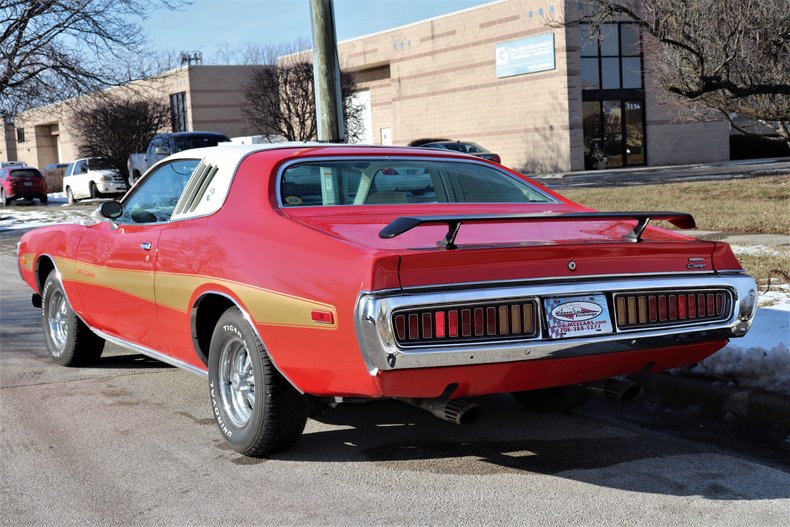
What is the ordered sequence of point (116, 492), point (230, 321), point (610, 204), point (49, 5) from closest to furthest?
point (116, 492)
point (230, 321)
point (610, 204)
point (49, 5)

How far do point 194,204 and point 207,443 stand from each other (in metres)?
1.30

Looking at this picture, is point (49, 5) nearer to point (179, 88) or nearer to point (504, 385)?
point (504, 385)

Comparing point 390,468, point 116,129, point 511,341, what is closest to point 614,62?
point 116,129

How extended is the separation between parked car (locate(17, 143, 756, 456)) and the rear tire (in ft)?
0.21

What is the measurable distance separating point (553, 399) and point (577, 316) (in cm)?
153

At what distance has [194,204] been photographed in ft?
17.1

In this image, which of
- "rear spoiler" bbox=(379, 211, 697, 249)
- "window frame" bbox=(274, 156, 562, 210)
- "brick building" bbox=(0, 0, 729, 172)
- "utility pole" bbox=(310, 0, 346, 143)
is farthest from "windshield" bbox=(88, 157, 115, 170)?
"rear spoiler" bbox=(379, 211, 697, 249)

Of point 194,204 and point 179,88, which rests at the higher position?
point 179,88

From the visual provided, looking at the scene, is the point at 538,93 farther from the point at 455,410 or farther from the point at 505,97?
the point at 455,410

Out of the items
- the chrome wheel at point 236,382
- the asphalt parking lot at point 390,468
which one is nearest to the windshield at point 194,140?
the asphalt parking lot at point 390,468

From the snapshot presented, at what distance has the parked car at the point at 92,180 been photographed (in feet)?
111

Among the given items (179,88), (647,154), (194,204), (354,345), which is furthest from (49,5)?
(179,88)

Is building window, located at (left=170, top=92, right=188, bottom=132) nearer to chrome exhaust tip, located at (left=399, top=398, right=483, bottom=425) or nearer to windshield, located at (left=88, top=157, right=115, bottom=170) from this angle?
windshield, located at (left=88, top=157, right=115, bottom=170)

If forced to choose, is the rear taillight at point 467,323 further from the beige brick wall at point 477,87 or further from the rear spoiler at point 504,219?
the beige brick wall at point 477,87
